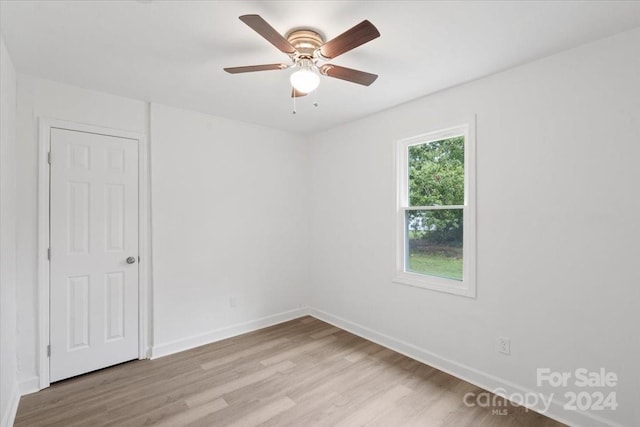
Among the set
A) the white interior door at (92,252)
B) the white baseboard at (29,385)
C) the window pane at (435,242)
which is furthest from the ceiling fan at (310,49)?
the white baseboard at (29,385)

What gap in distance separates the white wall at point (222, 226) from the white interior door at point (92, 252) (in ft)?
0.77

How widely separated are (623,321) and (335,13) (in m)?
2.54

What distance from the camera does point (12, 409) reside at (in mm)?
2094

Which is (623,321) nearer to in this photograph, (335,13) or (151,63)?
(335,13)

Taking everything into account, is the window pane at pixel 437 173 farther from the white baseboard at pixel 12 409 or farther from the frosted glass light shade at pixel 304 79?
the white baseboard at pixel 12 409

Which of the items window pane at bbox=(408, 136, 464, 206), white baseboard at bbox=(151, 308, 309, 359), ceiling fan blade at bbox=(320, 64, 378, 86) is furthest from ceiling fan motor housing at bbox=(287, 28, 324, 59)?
white baseboard at bbox=(151, 308, 309, 359)

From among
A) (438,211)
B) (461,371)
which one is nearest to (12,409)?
(461,371)

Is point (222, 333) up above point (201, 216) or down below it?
below

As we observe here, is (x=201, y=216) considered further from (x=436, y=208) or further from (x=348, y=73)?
(x=436, y=208)

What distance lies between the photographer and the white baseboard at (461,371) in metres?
1.98

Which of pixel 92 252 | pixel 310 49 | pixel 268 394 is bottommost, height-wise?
pixel 268 394

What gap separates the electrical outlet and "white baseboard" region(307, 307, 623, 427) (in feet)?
0.74

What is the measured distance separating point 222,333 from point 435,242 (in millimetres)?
2549

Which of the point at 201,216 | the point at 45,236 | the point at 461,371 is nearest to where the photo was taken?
the point at 45,236
